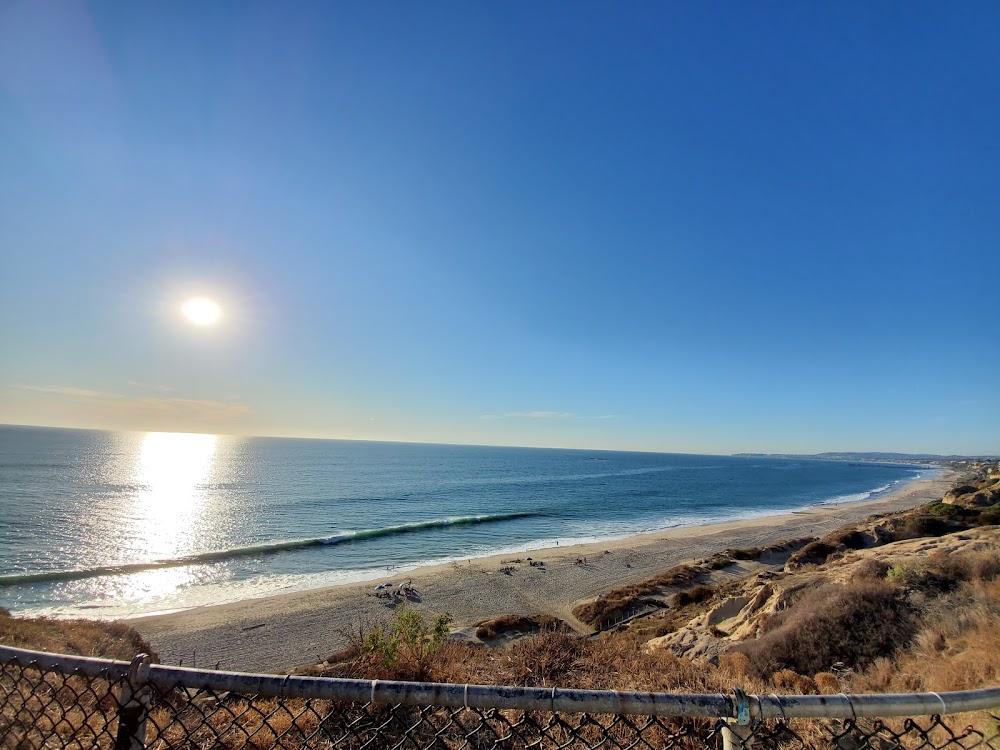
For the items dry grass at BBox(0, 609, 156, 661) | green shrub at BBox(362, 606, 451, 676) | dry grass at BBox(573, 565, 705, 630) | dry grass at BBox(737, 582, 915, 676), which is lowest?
dry grass at BBox(573, 565, 705, 630)

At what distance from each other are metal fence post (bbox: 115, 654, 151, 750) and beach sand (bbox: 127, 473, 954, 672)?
14588mm

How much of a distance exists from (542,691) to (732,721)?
37.1 inches

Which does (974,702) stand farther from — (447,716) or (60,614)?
(60,614)

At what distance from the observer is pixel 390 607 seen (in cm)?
2177

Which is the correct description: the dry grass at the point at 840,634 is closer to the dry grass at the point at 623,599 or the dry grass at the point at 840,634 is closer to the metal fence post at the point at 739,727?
the metal fence post at the point at 739,727

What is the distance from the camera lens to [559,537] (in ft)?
131

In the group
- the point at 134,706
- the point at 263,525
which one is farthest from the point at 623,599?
the point at 263,525

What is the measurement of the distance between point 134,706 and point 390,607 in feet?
72.2

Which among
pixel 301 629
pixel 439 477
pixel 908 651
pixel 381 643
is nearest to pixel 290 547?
pixel 301 629

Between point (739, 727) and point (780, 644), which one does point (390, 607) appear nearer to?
point (780, 644)

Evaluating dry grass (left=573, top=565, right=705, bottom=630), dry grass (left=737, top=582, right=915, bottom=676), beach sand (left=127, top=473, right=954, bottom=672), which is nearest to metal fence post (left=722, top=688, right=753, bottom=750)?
dry grass (left=737, top=582, right=915, bottom=676)

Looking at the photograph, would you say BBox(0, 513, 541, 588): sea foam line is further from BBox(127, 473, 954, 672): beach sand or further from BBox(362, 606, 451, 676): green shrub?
BBox(362, 606, 451, 676): green shrub

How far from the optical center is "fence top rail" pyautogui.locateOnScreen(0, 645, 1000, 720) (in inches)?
79.1

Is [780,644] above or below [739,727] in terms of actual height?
below
